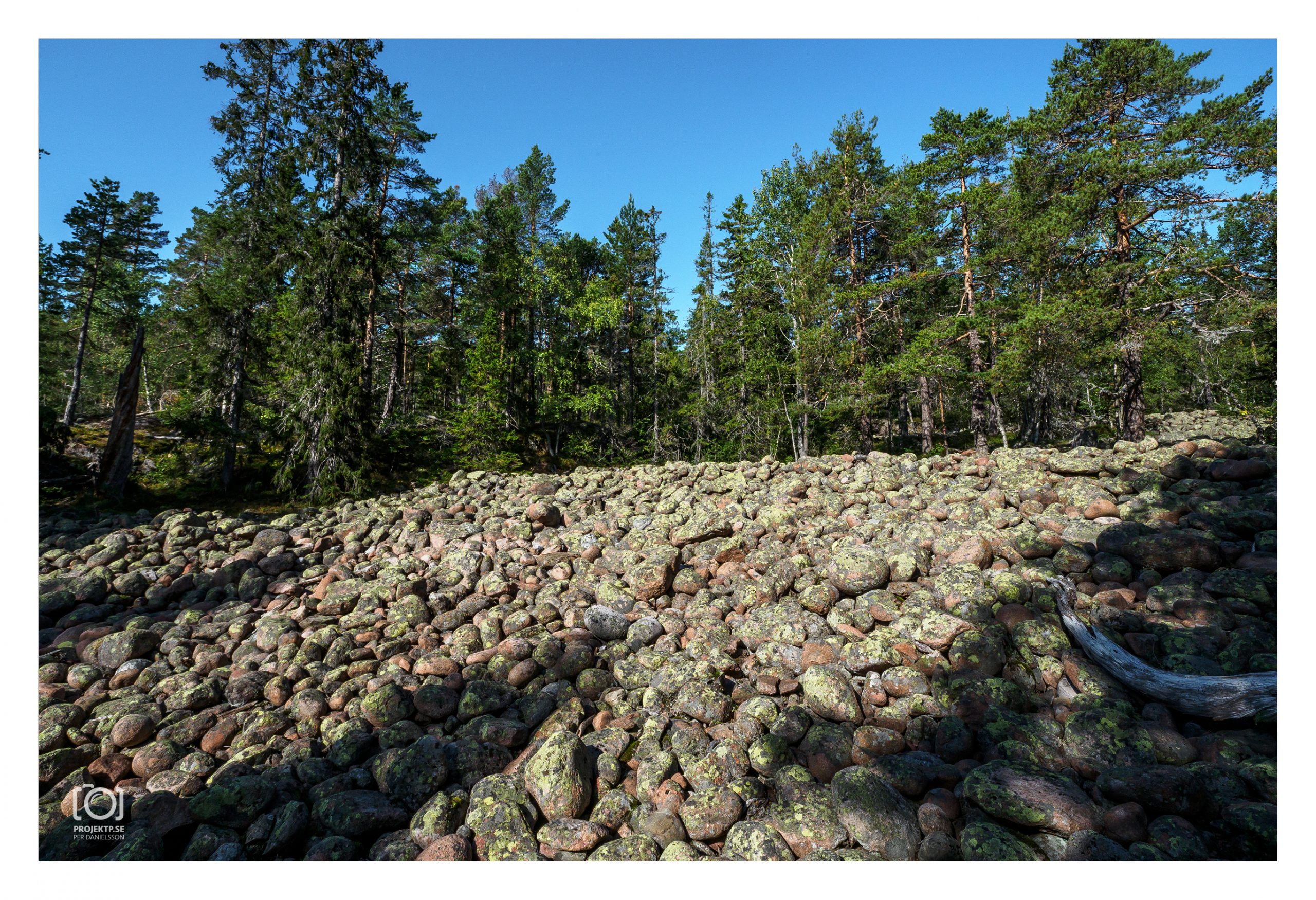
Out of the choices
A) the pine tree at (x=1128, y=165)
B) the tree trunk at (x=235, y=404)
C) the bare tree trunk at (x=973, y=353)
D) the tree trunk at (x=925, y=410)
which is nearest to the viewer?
the pine tree at (x=1128, y=165)

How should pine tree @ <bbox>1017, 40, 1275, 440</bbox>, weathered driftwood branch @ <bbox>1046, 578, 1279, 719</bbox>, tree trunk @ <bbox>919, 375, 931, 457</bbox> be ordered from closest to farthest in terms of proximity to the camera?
weathered driftwood branch @ <bbox>1046, 578, 1279, 719</bbox>, pine tree @ <bbox>1017, 40, 1275, 440</bbox>, tree trunk @ <bbox>919, 375, 931, 457</bbox>

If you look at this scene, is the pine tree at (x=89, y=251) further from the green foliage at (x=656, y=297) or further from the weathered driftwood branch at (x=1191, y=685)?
the weathered driftwood branch at (x=1191, y=685)

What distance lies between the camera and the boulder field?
123 inches

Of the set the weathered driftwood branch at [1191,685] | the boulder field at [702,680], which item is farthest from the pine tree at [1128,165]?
the weathered driftwood branch at [1191,685]

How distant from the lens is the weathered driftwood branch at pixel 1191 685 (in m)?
3.52

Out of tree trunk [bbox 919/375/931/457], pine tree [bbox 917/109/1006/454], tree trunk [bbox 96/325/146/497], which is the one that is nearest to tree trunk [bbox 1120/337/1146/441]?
pine tree [bbox 917/109/1006/454]

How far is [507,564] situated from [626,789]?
449cm

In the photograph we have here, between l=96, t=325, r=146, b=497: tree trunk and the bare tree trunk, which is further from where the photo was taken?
the bare tree trunk

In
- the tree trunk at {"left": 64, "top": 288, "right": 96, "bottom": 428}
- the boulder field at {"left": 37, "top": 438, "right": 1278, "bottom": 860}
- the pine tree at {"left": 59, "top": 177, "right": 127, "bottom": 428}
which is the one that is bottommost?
the boulder field at {"left": 37, "top": 438, "right": 1278, "bottom": 860}

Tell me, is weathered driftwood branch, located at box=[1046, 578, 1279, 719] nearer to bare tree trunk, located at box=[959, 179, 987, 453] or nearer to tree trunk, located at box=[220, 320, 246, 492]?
bare tree trunk, located at box=[959, 179, 987, 453]

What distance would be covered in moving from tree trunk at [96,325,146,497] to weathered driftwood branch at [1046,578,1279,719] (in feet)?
59.3

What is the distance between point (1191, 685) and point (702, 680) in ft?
12.4

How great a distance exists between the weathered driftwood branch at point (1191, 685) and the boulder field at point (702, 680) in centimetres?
11

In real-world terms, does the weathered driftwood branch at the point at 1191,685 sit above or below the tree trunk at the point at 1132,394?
below
